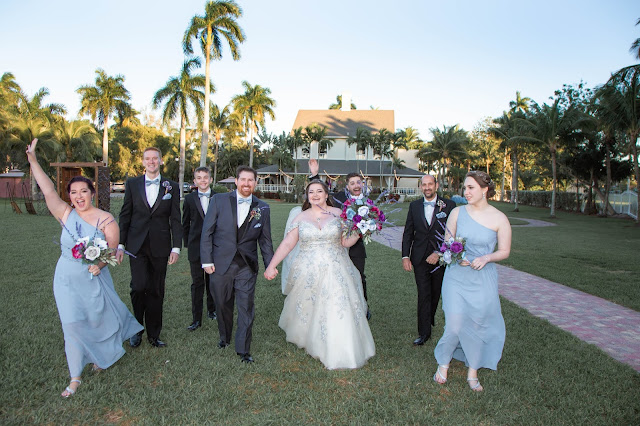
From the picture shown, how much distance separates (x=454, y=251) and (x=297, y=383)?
6.82 feet

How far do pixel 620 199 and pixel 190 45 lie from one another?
37717 mm

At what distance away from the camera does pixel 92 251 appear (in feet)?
13.8

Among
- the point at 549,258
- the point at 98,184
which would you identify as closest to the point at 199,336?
the point at 549,258

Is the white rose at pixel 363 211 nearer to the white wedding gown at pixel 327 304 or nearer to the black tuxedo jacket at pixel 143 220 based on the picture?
the white wedding gown at pixel 327 304

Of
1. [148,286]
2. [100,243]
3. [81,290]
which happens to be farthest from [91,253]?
[148,286]

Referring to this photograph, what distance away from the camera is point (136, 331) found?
5125 mm

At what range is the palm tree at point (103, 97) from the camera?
140ft

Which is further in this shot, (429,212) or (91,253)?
(429,212)

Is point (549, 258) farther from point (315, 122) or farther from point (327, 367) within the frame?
point (315, 122)

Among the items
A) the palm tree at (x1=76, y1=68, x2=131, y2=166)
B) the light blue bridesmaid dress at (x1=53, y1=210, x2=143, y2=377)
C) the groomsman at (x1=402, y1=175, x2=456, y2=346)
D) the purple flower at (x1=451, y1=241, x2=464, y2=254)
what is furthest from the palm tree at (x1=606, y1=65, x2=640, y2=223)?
the palm tree at (x1=76, y1=68, x2=131, y2=166)

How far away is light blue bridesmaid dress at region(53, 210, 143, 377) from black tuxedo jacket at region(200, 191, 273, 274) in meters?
1.13

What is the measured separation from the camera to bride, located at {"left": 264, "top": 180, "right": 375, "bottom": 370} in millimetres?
4949

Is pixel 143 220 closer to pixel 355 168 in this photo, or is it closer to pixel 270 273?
pixel 270 273

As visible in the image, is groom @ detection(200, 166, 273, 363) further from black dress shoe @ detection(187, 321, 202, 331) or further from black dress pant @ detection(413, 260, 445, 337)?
black dress pant @ detection(413, 260, 445, 337)
